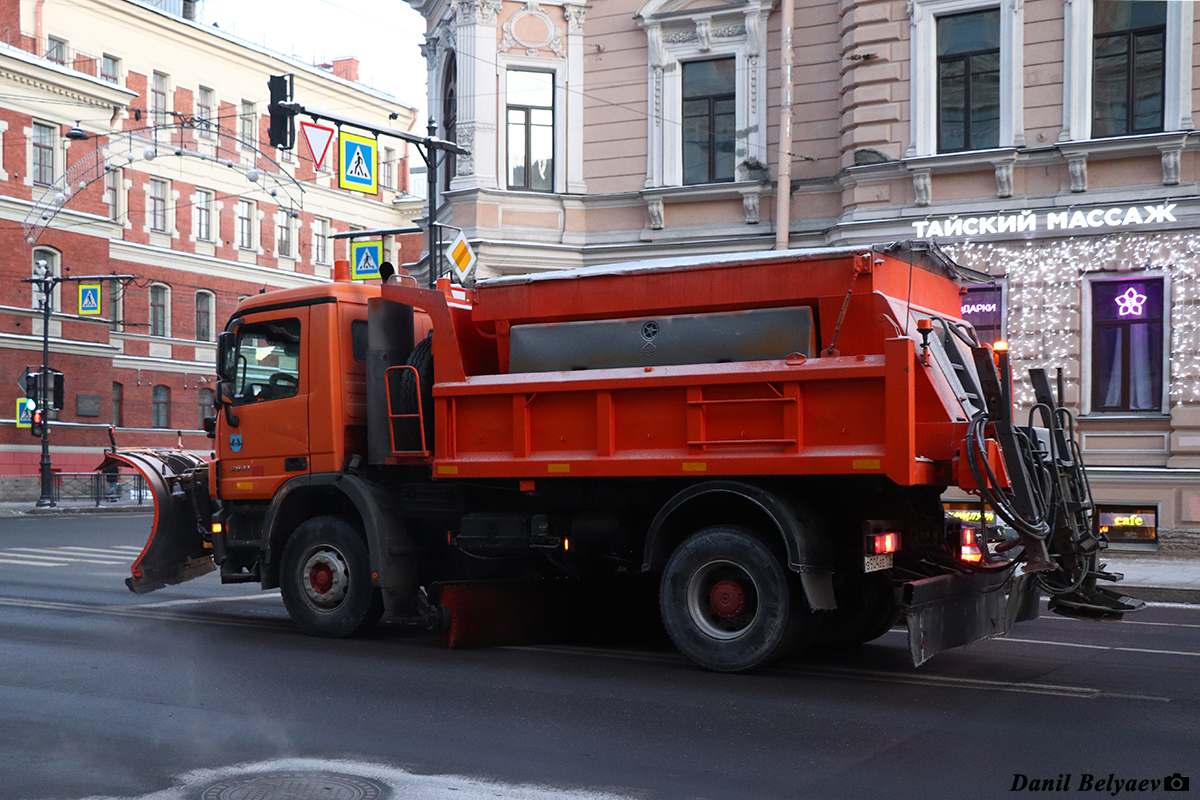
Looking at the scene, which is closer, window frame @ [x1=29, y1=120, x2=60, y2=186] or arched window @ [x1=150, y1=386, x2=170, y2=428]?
window frame @ [x1=29, y1=120, x2=60, y2=186]

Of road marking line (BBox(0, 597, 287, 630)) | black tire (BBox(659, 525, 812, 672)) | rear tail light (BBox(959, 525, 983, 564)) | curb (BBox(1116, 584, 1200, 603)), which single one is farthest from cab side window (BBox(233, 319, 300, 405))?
curb (BBox(1116, 584, 1200, 603))

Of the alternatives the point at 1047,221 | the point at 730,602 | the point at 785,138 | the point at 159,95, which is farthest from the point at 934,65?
the point at 159,95

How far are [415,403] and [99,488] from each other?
3176cm

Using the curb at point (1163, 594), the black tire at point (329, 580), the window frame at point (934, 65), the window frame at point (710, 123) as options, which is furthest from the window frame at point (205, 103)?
the curb at point (1163, 594)

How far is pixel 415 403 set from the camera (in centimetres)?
1059

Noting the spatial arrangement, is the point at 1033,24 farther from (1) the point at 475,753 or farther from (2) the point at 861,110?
(1) the point at 475,753

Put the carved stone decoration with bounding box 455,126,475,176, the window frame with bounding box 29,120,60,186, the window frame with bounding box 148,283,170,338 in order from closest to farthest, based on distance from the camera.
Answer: the carved stone decoration with bounding box 455,126,475,176
the window frame with bounding box 29,120,60,186
the window frame with bounding box 148,283,170,338

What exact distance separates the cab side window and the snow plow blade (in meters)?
1.18

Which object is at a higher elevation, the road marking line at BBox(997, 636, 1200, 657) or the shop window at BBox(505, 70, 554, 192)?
the shop window at BBox(505, 70, 554, 192)

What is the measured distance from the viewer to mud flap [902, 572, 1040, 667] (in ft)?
27.1

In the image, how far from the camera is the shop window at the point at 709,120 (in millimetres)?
21812

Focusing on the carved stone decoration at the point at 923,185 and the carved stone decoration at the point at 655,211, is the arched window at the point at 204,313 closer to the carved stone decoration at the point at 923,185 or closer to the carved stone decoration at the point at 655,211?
the carved stone decoration at the point at 655,211

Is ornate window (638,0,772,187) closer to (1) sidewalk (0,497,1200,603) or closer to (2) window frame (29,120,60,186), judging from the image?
(1) sidewalk (0,497,1200,603)

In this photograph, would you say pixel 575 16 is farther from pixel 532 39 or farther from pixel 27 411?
pixel 27 411
